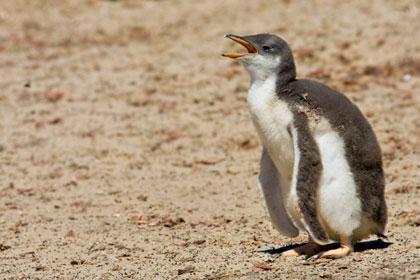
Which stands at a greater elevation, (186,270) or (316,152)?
(316,152)

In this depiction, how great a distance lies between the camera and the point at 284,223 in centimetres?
549

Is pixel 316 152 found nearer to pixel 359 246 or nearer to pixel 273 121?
pixel 273 121

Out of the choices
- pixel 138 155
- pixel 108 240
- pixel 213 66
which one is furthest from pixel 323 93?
pixel 213 66

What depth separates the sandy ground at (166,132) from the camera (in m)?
5.56

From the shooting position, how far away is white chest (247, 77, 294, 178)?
5.07m

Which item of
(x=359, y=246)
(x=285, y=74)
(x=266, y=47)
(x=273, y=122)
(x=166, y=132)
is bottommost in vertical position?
(x=166, y=132)

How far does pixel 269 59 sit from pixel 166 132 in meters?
3.97

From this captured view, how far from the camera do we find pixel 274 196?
549 centimetres

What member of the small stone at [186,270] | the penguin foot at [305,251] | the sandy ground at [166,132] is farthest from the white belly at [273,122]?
the small stone at [186,270]

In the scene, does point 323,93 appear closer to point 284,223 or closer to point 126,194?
point 284,223

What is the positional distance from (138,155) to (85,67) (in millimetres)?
3031

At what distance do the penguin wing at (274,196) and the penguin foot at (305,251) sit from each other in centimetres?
22

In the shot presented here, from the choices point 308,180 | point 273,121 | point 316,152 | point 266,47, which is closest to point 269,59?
point 266,47

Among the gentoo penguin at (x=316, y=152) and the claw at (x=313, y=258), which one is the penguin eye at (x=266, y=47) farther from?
the claw at (x=313, y=258)
